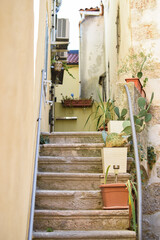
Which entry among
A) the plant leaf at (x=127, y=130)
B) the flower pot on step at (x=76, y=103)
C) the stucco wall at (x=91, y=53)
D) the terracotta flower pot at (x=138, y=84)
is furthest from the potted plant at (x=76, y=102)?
the plant leaf at (x=127, y=130)

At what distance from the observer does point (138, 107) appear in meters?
4.41

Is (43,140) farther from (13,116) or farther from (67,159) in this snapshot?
(13,116)

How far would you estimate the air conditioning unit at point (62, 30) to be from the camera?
706 centimetres

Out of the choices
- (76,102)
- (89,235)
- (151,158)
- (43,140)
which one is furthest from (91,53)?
(89,235)

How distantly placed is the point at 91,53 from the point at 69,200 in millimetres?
7393

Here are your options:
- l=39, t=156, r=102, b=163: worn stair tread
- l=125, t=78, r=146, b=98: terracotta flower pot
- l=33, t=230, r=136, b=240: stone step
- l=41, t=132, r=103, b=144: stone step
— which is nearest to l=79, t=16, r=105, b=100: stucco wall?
l=125, t=78, r=146, b=98: terracotta flower pot

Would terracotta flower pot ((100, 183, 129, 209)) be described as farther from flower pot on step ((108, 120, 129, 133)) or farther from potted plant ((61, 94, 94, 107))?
potted plant ((61, 94, 94, 107))

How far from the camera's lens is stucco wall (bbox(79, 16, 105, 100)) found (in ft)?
32.6

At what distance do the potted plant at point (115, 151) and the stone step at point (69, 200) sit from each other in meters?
0.44

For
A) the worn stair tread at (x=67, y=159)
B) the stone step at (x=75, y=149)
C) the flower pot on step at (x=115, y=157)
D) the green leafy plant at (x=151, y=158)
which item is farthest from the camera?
the green leafy plant at (x=151, y=158)

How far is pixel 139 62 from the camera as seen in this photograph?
17.0ft

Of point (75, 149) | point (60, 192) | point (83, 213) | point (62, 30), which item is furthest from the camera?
point (62, 30)

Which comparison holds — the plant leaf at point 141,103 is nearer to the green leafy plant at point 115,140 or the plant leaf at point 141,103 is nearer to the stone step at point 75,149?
the green leafy plant at point 115,140

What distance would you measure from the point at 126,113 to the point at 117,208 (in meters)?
1.49
